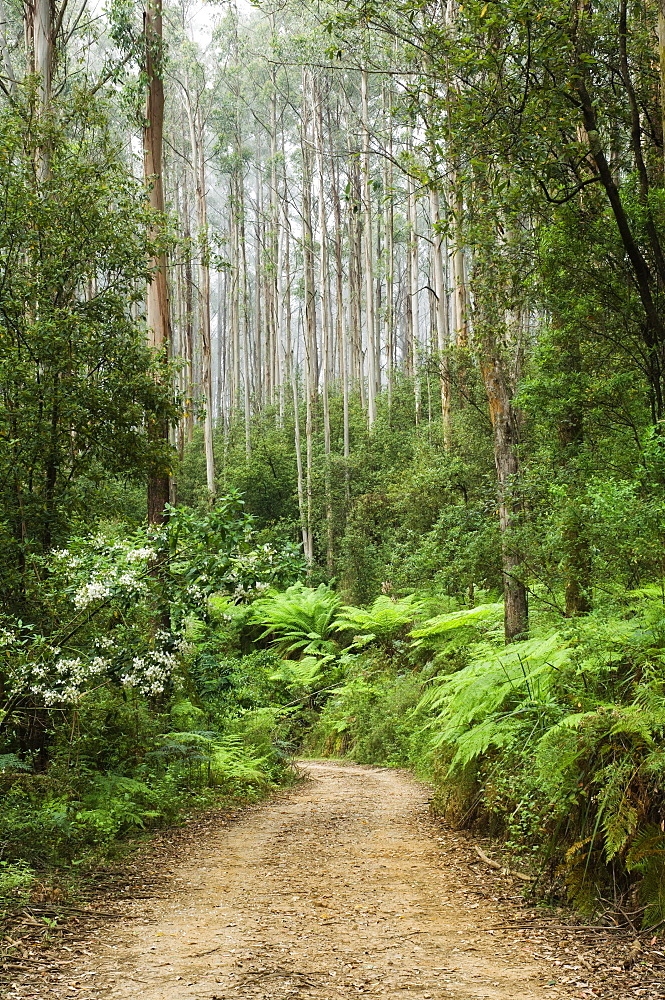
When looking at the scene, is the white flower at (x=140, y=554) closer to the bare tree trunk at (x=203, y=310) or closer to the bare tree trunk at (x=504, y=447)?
the bare tree trunk at (x=504, y=447)

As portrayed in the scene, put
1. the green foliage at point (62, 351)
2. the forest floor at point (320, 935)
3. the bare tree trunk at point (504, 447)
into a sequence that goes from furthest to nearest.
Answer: the bare tree trunk at point (504, 447), the green foliage at point (62, 351), the forest floor at point (320, 935)

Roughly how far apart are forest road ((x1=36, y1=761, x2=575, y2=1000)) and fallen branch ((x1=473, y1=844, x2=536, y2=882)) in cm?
10

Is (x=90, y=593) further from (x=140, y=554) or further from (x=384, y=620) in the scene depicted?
(x=384, y=620)

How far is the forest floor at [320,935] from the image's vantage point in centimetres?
311

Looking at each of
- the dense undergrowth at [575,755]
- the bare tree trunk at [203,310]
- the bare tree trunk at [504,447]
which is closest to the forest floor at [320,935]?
the dense undergrowth at [575,755]

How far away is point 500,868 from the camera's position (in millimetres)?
4680

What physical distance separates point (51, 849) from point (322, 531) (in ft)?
50.3

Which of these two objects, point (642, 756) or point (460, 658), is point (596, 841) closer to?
point (642, 756)

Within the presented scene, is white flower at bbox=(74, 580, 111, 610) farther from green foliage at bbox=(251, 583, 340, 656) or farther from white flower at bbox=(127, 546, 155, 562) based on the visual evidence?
green foliage at bbox=(251, 583, 340, 656)

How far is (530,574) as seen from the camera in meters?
6.73

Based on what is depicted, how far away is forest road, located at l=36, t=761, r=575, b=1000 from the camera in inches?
124

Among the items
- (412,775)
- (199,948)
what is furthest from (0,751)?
(412,775)

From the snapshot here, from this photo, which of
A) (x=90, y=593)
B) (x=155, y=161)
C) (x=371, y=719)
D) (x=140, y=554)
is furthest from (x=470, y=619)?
(x=155, y=161)

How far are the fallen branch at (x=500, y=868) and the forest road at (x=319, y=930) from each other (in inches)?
3.9
